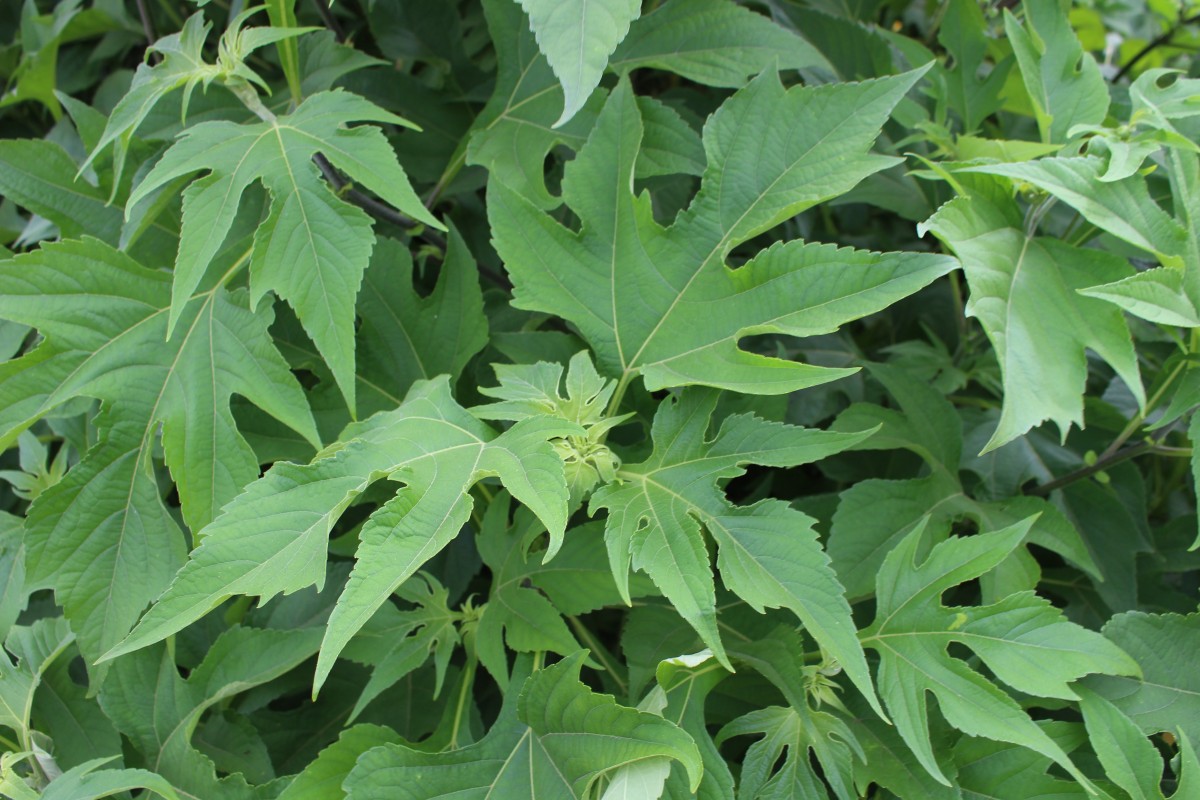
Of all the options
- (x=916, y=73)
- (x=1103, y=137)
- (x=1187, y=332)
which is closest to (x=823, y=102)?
(x=916, y=73)

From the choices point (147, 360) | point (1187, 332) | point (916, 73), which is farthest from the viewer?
point (1187, 332)

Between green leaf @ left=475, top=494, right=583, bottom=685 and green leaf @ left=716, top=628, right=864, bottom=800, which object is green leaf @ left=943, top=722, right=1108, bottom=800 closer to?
green leaf @ left=716, top=628, right=864, bottom=800

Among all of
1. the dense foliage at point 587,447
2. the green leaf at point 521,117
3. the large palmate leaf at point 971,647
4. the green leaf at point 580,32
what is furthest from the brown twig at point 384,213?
the large palmate leaf at point 971,647

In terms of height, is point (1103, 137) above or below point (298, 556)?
above

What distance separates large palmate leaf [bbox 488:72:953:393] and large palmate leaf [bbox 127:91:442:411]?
0.44ft

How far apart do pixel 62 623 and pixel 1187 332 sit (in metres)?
1.37

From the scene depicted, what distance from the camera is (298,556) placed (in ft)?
2.35

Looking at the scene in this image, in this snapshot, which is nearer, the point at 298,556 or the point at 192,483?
the point at 298,556

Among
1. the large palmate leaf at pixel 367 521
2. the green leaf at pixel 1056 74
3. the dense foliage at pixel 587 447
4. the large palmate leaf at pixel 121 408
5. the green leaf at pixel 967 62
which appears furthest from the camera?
the green leaf at pixel 967 62

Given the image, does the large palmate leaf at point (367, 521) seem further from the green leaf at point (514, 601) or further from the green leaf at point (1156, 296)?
the green leaf at point (1156, 296)

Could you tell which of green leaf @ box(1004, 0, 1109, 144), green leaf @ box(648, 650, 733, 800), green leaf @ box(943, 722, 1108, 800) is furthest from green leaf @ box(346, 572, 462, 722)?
green leaf @ box(1004, 0, 1109, 144)

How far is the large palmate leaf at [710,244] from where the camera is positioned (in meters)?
0.86

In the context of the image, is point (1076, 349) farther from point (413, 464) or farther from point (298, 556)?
point (298, 556)

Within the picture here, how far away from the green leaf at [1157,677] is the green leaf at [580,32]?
2.42 ft
